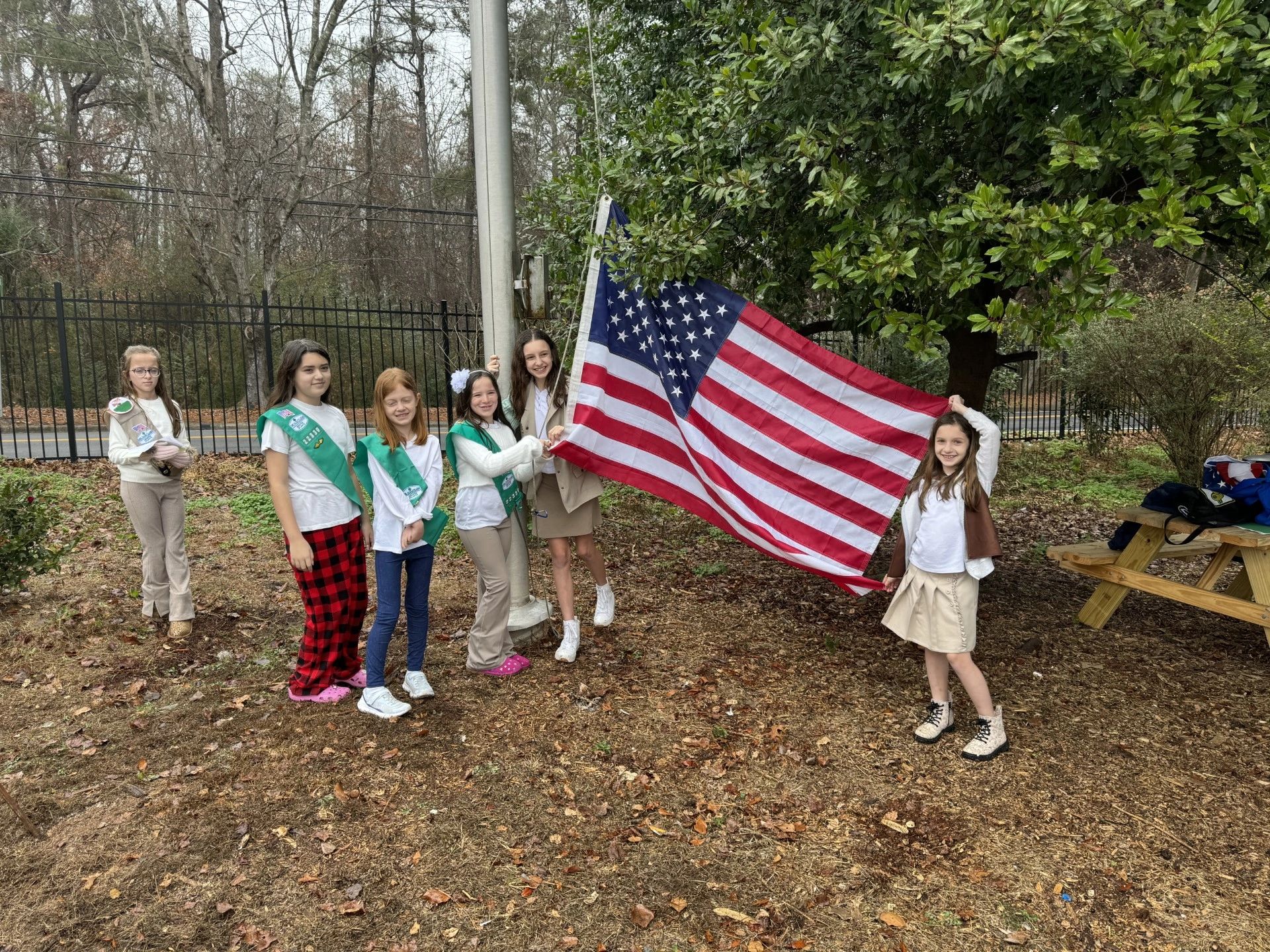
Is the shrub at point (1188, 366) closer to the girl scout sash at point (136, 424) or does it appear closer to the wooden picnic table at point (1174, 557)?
the wooden picnic table at point (1174, 557)

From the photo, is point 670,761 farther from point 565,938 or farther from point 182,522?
point 182,522

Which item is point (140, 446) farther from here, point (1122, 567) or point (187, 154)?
point (187, 154)

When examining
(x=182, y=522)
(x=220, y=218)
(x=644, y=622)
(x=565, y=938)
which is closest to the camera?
(x=565, y=938)

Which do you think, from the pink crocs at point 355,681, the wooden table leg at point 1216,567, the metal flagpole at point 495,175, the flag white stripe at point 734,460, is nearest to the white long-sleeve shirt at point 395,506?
the metal flagpole at point 495,175

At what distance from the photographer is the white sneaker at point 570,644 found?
4867 millimetres

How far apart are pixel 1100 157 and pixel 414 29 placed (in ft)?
82.7

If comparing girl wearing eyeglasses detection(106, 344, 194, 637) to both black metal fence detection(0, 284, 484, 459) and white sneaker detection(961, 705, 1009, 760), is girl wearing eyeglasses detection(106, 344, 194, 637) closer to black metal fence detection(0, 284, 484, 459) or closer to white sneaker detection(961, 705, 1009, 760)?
white sneaker detection(961, 705, 1009, 760)

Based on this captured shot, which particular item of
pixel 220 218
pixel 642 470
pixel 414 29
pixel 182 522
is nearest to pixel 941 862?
pixel 642 470

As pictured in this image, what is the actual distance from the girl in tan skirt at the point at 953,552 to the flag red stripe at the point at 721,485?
48 centimetres

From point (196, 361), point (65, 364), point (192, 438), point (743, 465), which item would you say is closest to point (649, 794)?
point (743, 465)

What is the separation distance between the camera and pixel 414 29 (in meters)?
24.3

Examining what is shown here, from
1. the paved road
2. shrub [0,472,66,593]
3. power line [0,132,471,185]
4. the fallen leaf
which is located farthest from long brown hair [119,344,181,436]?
power line [0,132,471,185]

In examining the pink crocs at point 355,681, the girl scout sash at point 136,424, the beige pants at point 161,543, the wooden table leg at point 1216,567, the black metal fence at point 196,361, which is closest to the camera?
the pink crocs at point 355,681

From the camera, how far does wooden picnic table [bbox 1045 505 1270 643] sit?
4.64 meters
